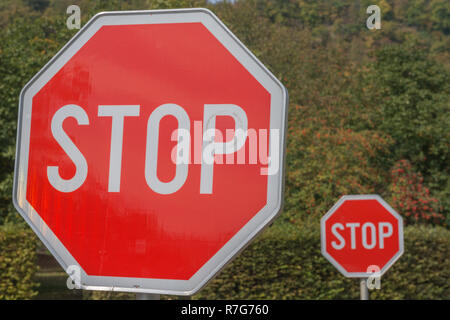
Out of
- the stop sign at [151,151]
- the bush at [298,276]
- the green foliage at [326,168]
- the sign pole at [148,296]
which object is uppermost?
the stop sign at [151,151]

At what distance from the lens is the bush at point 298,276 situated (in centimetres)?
973

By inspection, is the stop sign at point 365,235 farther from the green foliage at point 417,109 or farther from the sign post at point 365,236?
the green foliage at point 417,109

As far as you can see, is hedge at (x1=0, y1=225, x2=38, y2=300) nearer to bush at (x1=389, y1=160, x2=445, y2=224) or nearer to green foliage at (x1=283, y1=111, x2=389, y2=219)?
green foliage at (x1=283, y1=111, x2=389, y2=219)

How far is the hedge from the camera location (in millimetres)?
9445

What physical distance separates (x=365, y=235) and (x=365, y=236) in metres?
0.02

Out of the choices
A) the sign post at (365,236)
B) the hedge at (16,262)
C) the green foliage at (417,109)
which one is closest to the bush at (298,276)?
the hedge at (16,262)

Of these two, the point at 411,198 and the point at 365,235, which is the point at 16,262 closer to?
the point at 365,235

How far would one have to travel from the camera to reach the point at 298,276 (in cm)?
983

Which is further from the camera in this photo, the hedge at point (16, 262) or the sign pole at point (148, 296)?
the hedge at point (16, 262)

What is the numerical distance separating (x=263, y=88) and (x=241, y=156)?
0.20 metres

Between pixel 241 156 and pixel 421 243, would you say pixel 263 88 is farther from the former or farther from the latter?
pixel 421 243

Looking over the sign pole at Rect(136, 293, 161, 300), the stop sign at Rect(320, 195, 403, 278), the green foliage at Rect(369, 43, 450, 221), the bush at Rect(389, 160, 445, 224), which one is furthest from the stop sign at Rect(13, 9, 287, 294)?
the green foliage at Rect(369, 43, 450, 221)

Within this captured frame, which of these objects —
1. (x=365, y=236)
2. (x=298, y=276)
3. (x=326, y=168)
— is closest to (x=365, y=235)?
(x=365, y=236)

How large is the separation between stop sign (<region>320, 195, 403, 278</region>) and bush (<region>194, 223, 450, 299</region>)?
4.48 metres
